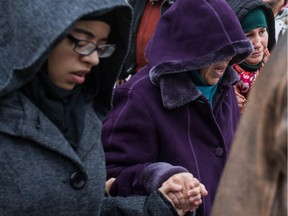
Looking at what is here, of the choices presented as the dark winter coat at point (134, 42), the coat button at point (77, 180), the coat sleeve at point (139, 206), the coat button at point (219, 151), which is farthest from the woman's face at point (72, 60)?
the dark winter coat at point (134, 42)

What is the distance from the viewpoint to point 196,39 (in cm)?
255

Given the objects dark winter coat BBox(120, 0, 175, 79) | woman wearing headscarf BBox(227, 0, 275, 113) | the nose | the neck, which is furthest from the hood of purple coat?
the neck

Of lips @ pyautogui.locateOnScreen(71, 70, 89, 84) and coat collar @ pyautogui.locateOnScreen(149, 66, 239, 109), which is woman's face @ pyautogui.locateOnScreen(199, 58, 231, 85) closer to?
coat collar @ pyautogui.locateOnScreen(149, 66, 239, 109)

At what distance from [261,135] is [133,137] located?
1314 mm

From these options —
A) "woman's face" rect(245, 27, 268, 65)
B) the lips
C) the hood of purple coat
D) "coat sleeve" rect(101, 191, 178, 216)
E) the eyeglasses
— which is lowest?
"woman's face" rect(245, 27, 268, 65)

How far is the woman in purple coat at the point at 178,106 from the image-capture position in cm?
252

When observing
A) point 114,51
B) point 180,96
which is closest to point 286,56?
point 114,51

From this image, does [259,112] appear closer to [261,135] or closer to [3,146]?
[261,135]

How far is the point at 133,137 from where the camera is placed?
8.30 feet

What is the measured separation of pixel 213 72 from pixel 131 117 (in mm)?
405

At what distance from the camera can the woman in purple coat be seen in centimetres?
252

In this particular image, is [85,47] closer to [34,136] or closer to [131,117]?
[34,136]

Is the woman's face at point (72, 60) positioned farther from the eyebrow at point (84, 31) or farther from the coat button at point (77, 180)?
the coat button at point (77, 180)

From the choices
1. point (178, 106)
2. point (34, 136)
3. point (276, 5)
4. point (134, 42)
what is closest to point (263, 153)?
point (34, 136)
